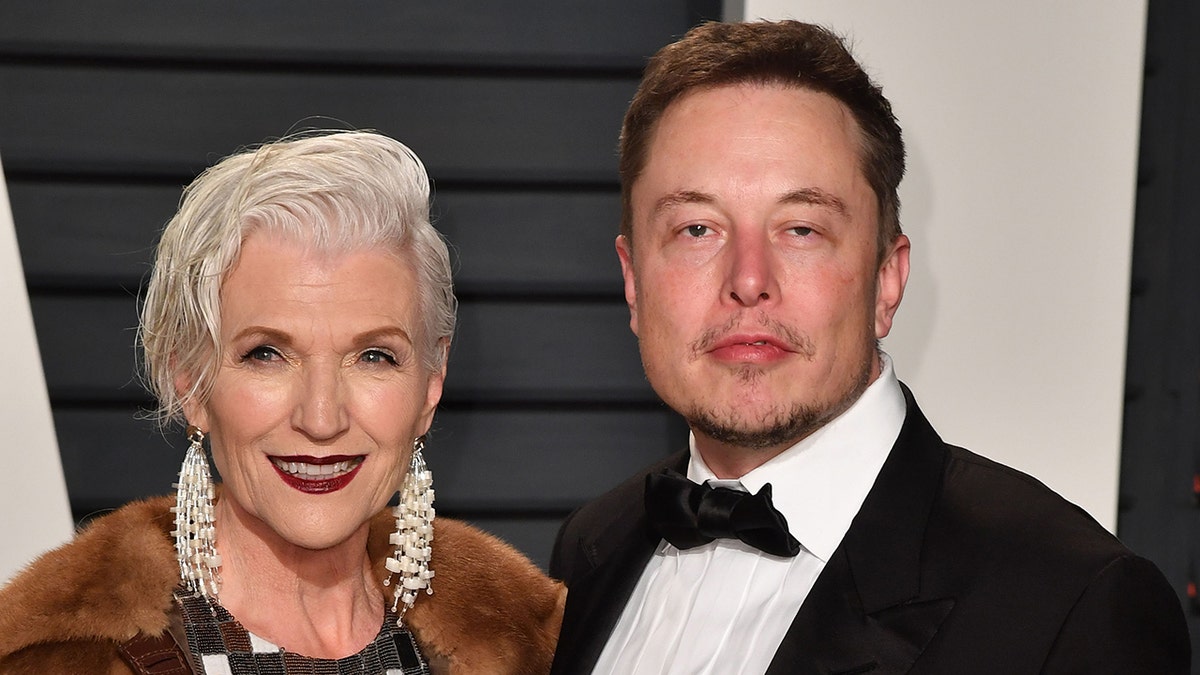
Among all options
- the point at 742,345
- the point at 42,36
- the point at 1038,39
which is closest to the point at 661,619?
the point at 742,345

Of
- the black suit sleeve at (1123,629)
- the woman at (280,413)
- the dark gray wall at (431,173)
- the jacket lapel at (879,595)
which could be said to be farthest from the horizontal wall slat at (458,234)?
the black suit sleeve at (1123,629)

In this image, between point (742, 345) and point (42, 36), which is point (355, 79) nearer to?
point (42, 36)

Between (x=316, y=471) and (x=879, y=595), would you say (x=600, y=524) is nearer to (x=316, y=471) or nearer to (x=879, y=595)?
(x=316, y=471)

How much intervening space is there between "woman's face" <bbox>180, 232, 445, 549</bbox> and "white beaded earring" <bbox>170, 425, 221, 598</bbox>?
0.04m

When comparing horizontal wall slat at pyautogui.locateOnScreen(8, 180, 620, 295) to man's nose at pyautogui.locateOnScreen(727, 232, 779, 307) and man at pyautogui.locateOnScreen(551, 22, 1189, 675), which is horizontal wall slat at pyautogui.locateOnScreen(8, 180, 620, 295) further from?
man's nose at pyautogui.locateOnScreen(727, 232, 779, 307)

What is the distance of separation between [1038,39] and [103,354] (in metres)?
2.06

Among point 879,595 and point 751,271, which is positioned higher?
point 751,271

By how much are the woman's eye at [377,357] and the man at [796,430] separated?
0.38 meters

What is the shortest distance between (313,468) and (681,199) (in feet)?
2.18

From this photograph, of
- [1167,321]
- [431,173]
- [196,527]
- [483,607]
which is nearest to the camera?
[196,527]

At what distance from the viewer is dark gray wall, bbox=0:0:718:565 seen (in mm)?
2783

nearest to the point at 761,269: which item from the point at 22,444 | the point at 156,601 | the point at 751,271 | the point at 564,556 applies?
the point at 751,271

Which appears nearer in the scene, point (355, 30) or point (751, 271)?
point (751, 271)

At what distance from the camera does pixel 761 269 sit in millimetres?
1793
